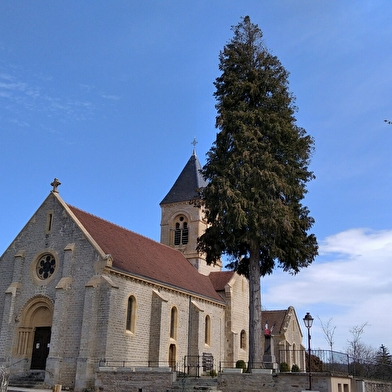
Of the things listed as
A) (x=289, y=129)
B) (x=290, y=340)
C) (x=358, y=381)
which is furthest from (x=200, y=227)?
(x=358, y=381)

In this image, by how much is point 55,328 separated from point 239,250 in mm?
10718

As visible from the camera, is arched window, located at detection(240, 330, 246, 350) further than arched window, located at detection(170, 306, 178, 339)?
Yes

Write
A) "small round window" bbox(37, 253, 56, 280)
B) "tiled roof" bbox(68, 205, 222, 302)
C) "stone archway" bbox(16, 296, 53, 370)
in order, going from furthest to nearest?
"tiled roof" bbox(68, 205, 222, 302), "small round window" bbox(37, 253, 56, 280), "stone archway" bbox(16, 296, 53, 370)

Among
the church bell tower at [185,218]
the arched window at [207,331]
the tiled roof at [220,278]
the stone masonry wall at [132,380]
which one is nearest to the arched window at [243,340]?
the tiled roof at [220,278]

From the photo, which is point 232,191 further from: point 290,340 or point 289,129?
point 290,340

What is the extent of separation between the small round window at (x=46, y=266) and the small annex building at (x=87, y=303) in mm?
60

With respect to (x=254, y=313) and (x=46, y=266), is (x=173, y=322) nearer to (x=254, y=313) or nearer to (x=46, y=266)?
(x=254, y=313)

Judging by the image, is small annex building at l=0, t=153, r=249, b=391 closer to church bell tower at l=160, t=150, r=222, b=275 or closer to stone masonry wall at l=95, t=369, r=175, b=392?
stone masonry wall at l=95, t=369, r=175, b=392

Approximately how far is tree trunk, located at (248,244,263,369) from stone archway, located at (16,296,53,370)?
11334 mm

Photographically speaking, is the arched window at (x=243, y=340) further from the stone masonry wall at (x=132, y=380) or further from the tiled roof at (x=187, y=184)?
the stone masonry wall at (x=132, y=380)

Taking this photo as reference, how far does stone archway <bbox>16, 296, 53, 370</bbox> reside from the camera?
27.5 meters

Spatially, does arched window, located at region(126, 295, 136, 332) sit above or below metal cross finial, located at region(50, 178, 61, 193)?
below

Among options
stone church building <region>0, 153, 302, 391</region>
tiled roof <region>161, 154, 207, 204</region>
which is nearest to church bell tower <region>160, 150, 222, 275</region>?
tiled roof <region>161, 154, 207, 204</region>

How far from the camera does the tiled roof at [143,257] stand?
29.2m
